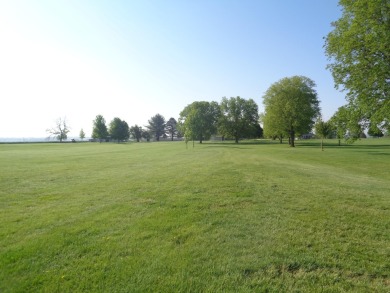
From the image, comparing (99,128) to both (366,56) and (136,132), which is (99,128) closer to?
(136,132)

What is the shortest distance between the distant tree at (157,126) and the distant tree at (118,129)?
29.4m

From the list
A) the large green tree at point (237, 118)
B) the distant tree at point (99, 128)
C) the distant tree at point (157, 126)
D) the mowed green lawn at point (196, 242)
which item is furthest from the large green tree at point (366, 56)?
the distant tree at point (157, 126)

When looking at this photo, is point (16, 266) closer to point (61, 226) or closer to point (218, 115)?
point (61, 226)

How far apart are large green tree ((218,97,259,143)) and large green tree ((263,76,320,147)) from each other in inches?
1046

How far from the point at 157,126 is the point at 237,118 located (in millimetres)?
71353

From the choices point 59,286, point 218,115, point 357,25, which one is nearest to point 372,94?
point 357,25

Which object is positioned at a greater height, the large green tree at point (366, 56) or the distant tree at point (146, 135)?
the large green tree at point (366, 56)

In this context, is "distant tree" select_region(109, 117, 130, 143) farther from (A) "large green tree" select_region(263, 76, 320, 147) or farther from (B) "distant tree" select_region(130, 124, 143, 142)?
(A) "large green tree" select_region(263, 76, 320, 147)

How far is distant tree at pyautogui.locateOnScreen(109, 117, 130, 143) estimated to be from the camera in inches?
4505

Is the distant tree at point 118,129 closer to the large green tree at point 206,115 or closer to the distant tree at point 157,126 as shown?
the distant tree at point 157,126

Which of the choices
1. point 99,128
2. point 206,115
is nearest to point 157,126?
point 99,128

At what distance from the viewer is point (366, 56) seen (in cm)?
1948

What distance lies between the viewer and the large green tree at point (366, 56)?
18.3 m

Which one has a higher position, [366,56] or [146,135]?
[366,56]
